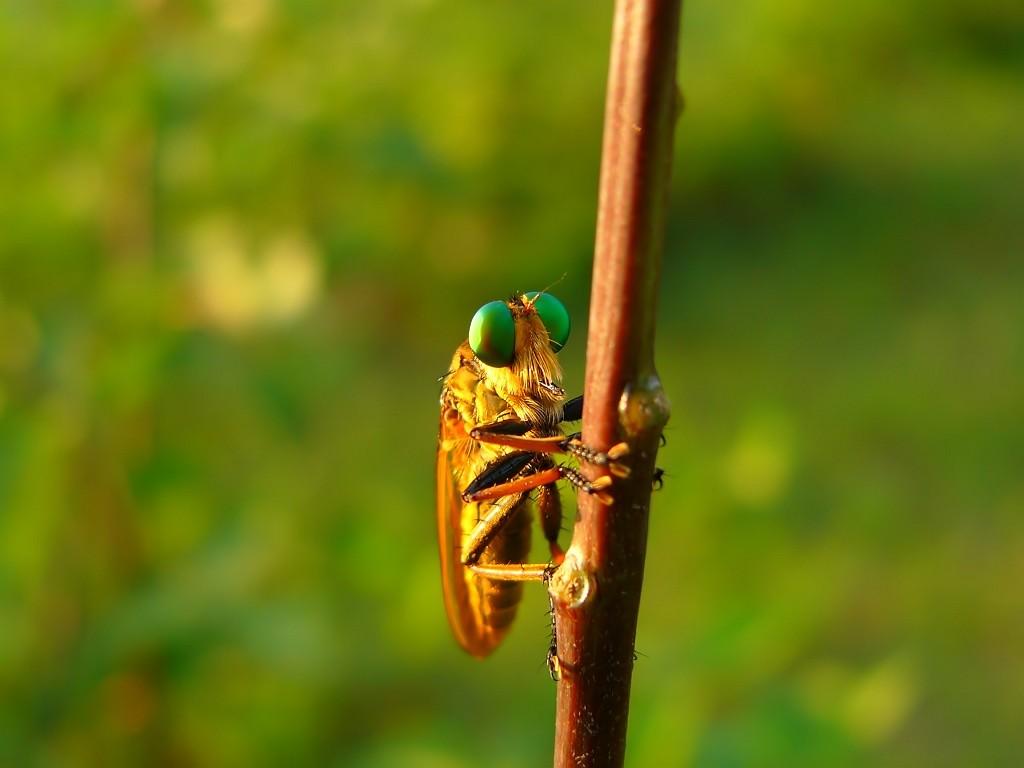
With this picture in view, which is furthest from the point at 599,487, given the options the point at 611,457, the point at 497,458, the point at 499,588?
the point at 499,588

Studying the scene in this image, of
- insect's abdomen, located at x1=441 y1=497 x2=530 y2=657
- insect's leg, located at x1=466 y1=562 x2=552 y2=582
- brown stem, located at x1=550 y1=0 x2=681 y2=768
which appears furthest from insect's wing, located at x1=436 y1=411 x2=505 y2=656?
brown stem, located at x1=550 y1=0 x2=681 y2=768

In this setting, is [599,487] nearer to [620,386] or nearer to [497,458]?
[620,386]

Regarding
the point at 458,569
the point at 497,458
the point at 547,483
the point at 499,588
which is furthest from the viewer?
the point at 458,569

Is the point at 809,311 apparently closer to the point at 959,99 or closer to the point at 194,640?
the point at 959,99

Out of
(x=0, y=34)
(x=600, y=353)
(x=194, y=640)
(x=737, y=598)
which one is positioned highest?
(x=0, y=34)

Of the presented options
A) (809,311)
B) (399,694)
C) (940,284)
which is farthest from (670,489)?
(940,284)

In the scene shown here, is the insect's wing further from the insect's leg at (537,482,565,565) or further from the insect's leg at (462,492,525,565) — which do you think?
the insect's leg at (537,482,565,565)

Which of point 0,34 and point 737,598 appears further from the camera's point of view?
point 0,34
